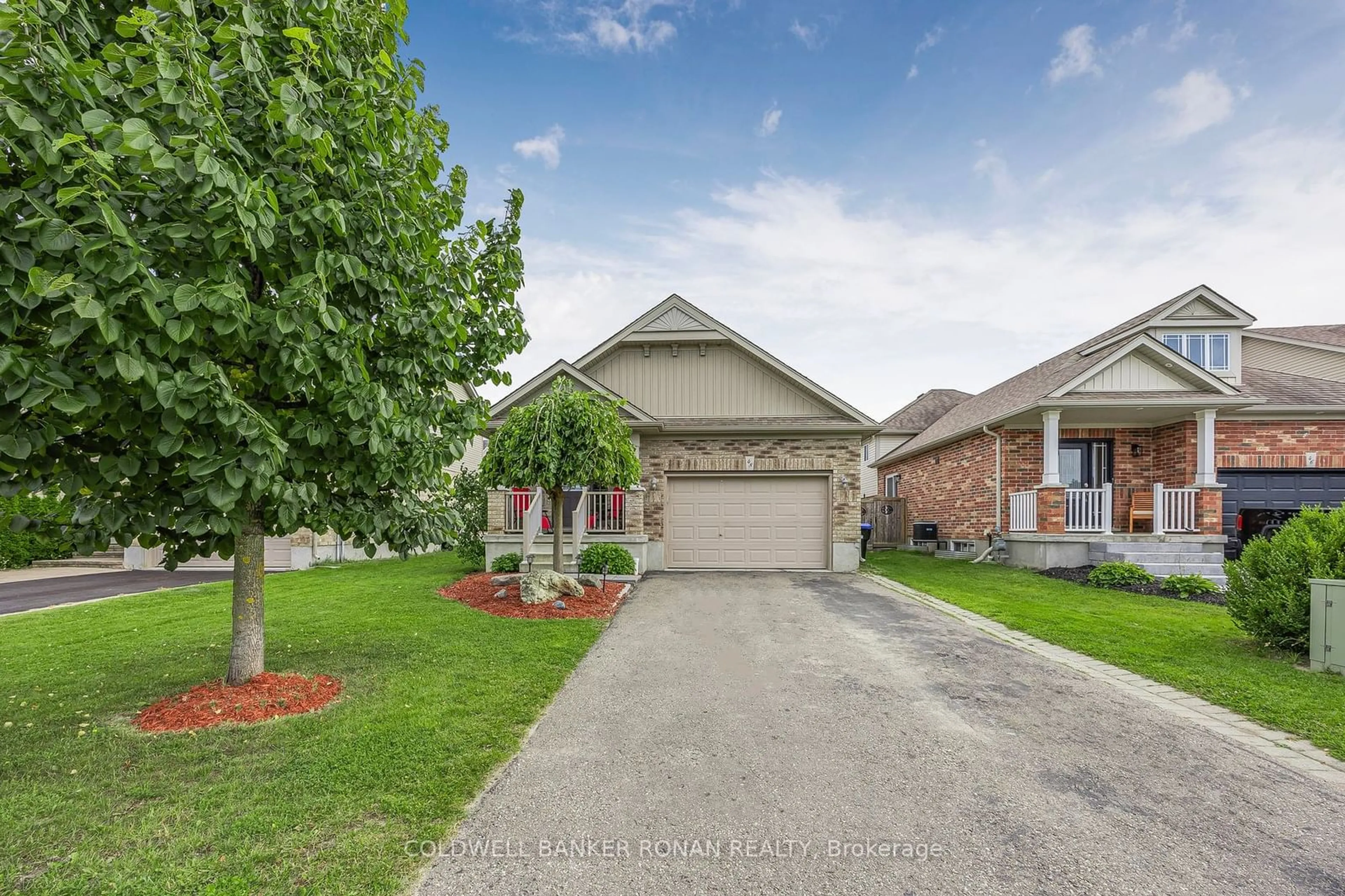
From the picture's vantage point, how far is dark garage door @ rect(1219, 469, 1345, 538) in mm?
12938

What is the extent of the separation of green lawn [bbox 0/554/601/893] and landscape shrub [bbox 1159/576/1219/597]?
32.3ft

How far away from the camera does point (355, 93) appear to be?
3660mm

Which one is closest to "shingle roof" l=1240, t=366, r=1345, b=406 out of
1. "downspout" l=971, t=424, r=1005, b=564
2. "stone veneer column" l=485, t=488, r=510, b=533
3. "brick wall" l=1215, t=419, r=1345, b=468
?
"brick wall" l=1215, t=419, r=1345, b=468

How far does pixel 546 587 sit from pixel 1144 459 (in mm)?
14702

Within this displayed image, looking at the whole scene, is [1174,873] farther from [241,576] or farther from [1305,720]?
[241,576]

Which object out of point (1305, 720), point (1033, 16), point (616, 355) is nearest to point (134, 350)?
point (1305, 720)

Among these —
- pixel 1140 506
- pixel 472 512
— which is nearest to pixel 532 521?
pixel 472 512

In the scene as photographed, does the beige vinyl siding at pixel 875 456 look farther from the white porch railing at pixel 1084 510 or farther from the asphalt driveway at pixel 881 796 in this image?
the asphalt driveway at pixel 881 796

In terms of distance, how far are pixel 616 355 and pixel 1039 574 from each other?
1063 cm

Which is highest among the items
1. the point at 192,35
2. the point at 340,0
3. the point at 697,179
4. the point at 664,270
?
the point at 697,179

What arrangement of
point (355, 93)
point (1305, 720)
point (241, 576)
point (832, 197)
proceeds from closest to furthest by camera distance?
point (355, 93) → point (1305, 720) → point (241, 576) → point (832, 197)

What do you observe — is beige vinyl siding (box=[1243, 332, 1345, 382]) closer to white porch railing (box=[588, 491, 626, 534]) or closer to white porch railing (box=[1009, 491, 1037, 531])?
white porch railing (box=[1009, 491, 1037, 531])

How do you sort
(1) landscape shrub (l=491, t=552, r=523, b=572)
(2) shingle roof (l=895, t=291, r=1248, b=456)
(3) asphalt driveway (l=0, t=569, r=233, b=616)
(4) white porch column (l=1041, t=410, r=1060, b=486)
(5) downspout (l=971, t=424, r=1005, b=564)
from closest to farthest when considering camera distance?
1. (3) asphalt driveway (l=0, t=569, r=233, b=616)
2. (1) landscape shrub (l=491, t=552, r=523, b=572)
3. (4) white porch column (l=1041, t=410, r=1060, b=486)
4. (2) shingle roof (l=895, t=291, r=1248, b=456)
5. (5) downspout (l=971, t=424, r=1005, b=564)

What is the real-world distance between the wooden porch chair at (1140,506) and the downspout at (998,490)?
2636mm
